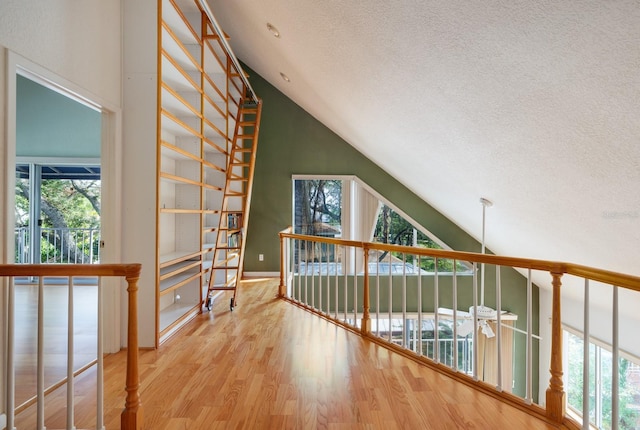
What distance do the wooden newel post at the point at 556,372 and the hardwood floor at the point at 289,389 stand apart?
0.09m

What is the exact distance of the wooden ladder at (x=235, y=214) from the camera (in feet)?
13.1

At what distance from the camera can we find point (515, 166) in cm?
288

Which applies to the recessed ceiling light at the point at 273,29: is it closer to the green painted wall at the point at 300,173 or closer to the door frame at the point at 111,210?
the door frame at the point at 111,210

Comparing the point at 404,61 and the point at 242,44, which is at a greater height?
the point at 242,44

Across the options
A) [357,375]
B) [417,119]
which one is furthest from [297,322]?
[417,119]

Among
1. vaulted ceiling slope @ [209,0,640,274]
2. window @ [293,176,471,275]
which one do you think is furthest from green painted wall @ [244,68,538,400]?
→ vaulted ceiling slope @ [209,0,640,274]

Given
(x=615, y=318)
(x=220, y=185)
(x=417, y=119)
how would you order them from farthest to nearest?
(x=220, y=185) → (x=417, y=119) → (x=615, y=318)

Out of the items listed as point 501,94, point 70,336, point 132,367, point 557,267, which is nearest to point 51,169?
point 70,336

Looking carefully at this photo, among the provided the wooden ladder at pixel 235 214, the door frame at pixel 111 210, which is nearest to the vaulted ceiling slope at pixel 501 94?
the wooden ladder at pixel 235 214

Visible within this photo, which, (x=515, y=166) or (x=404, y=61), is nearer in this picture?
(x=404, y=61)

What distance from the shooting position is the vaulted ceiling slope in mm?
1572

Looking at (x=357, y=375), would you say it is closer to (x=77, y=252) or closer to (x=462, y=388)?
(x=462, y=388)

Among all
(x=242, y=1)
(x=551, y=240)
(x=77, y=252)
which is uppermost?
(x=242, y=1)

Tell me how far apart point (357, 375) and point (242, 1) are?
3827 millimetres
